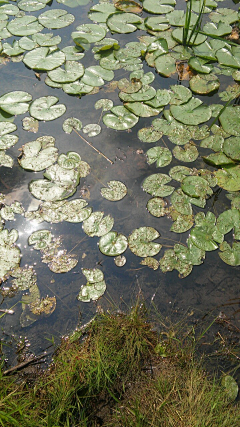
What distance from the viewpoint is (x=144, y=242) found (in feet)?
8.13

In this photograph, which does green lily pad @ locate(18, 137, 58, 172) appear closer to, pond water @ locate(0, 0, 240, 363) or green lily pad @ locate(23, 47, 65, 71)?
pond water @ locate(0, 0, 240, 363)

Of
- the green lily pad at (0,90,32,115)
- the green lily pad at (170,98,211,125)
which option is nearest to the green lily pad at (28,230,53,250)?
the green lily pad at (0,90,32,115)

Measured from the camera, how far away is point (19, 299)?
7.51 feet

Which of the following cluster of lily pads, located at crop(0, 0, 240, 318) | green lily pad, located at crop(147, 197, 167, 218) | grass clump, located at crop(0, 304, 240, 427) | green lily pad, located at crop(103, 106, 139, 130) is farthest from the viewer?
green lily pad, located at crop(103, 106, 139, 130)

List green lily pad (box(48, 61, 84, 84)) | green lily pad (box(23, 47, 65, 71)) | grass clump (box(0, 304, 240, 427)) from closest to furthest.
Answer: grass clump (box(0, 304, 240, 427)) < green lily pad (box(48, 61, 84, 84)) < green lily pad (box(23, 47, 65, 71))

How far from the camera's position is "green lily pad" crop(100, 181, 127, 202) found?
2725mm

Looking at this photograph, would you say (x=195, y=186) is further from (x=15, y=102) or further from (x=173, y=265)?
(x=15, y=102)

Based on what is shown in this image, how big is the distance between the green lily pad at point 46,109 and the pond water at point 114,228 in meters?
0.06

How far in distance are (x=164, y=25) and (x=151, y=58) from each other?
0.66 meters

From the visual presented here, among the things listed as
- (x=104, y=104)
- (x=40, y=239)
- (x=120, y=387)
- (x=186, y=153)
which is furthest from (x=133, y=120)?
(x=120, y=387)

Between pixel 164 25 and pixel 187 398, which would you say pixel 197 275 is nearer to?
pixel 187 398

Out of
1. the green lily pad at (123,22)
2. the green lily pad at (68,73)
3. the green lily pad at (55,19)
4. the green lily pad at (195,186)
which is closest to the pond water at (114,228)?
the green lily pad at (195,186)

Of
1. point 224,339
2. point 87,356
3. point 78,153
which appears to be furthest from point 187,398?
point 78,153

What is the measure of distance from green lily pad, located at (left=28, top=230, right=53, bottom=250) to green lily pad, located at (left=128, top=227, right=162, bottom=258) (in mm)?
639
